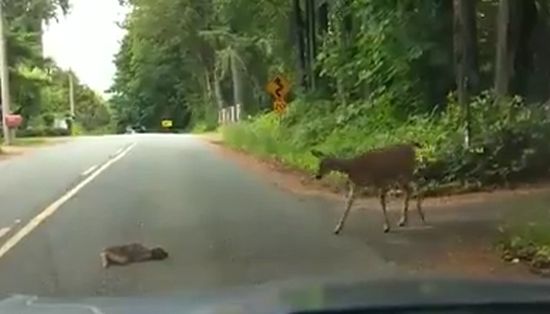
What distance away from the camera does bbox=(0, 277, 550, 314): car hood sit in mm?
3098

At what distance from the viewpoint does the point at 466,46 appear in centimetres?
2370

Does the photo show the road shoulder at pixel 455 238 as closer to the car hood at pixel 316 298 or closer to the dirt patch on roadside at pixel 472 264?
the dirt patch on roadside at pixel 472 264

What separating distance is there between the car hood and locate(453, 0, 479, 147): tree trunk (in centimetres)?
1933

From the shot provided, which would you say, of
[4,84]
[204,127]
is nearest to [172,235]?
[4,84]

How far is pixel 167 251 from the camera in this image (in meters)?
12.4

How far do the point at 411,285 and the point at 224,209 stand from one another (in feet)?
45.7

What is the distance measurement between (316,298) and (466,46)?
21.0 meters

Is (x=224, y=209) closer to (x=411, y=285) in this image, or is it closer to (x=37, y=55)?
(x=411, y=285)

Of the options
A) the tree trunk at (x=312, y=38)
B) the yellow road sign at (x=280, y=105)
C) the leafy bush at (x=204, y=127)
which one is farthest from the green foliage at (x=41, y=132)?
the yellow road sign at (x=280, y=105)

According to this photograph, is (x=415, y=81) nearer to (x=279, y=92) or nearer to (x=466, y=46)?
(x=466, y=46)

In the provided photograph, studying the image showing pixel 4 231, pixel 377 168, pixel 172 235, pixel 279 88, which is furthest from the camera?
pixel 279 88

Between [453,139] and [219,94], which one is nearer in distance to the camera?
[453,139]

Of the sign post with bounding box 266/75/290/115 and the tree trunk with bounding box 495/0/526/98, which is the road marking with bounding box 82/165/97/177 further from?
the tree trunk with bounding box 495/0/526/98

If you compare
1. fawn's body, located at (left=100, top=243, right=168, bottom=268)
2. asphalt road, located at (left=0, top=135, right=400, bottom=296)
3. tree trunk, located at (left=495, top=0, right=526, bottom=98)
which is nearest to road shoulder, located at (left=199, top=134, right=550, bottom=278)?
asphalt road, located at (left=0, top=135, right=400, bottom=296)
